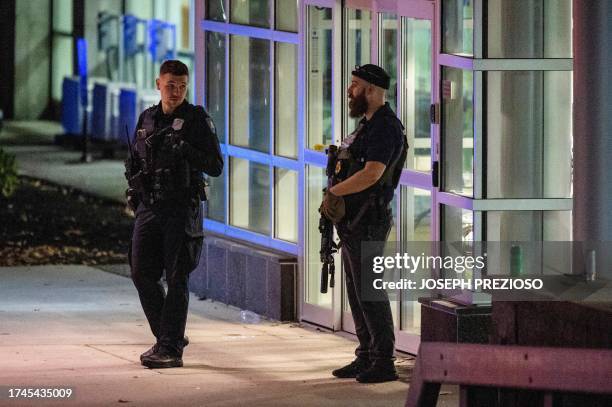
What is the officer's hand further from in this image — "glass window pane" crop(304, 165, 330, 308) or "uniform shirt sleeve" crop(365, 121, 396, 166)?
"glass window pane" crop(304, 165, 330, 308)

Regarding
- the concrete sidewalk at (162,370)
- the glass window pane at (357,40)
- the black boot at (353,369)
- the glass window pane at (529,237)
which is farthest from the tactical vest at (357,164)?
the glass window pane at (357,40)

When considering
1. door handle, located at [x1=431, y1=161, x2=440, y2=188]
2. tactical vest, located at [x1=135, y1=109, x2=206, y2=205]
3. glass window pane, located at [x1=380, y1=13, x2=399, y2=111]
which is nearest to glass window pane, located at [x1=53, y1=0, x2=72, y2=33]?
glass window pane, located at [x1=380, y1=13, x2=399, y2=111]

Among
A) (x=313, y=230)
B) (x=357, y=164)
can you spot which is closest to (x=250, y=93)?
(x=313, y=230)

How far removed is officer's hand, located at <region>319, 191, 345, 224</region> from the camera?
9375mm

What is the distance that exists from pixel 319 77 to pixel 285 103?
0.60m

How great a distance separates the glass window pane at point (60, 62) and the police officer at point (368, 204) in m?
21.1

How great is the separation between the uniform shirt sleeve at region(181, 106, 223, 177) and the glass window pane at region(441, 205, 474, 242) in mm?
1341

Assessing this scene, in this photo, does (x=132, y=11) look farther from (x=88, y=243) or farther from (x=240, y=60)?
(x=240, y=60)

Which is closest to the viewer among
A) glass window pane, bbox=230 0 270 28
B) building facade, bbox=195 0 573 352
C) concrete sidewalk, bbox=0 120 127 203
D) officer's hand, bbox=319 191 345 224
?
officer's hand, bbox=319 191 345 224

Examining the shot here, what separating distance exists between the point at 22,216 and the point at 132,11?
1127 cm

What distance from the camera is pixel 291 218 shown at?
12055 mm

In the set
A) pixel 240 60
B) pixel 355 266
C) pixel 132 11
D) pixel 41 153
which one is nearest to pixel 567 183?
pixel 355 266

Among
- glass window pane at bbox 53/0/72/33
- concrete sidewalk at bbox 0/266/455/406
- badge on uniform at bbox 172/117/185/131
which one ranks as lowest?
concrete sidewalk at bbox 0/266/455/406

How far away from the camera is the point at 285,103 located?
472 inches
